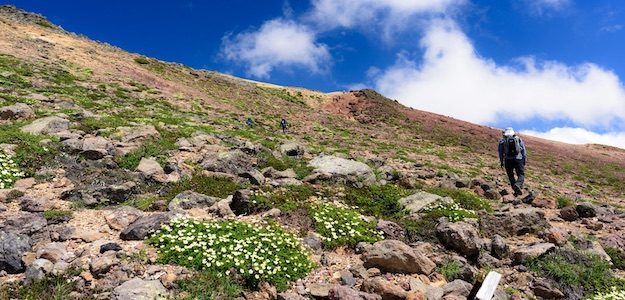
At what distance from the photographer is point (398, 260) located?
29.4ft

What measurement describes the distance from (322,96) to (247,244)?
194 ft

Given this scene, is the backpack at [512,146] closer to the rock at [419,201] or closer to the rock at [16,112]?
the rock at [419,201]

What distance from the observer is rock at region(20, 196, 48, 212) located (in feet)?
33.0

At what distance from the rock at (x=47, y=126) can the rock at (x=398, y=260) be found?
12.1 meters

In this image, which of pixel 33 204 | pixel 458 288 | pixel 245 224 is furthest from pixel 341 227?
pixel 33 204

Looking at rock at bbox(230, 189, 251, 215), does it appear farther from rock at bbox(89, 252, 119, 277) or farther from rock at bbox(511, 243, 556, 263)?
rock at bbox(511, 243, 556, 263)

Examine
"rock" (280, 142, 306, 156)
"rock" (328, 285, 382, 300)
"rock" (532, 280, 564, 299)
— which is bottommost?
"rock" (532, 280, 564, 299)

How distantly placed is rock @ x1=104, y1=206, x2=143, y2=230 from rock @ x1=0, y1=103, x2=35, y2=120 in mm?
9429

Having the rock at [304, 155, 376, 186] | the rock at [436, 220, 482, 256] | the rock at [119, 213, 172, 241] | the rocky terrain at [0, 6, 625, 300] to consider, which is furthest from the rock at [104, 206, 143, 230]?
the rock at [436, 220, 482, 256]

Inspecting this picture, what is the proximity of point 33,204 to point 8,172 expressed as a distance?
2364 millimetres

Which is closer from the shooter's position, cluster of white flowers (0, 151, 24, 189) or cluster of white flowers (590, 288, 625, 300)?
cluster of white flowers (590, 288, 625, 300)

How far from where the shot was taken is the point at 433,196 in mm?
13188

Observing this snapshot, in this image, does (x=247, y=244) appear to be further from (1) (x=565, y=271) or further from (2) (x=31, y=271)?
(1) (x=565, y=271)

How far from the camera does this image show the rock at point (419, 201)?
12.7m
